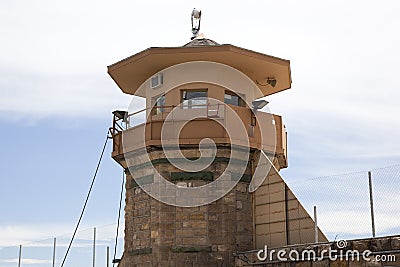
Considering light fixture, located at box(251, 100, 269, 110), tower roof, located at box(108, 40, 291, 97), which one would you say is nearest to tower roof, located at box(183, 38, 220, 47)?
tower roof, located at box(108, 40, 291, 97)

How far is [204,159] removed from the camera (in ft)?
54.7

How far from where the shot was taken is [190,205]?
16.4 metres

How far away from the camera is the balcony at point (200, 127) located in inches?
655

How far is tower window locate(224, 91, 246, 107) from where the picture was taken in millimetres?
17672

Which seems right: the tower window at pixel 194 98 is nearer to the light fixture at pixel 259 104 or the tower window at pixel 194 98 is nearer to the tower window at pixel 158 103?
the tower window at pixel 158 103

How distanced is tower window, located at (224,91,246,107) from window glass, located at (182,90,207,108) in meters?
0.63

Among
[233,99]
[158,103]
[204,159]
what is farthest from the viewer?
[158,103]

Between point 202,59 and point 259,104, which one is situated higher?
point 202,59

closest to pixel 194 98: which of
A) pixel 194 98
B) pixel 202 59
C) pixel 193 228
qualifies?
pixel 194 98

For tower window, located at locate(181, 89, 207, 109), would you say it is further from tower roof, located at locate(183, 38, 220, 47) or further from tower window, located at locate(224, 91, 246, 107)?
tower roof, located at locate(183, 38, 220, 47)

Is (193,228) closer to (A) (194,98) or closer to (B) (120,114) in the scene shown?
(A) (194,98)

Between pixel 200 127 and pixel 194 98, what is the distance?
1.06m

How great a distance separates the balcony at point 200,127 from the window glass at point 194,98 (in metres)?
0.06

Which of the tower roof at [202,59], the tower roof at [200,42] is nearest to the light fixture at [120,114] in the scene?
the tower roof at [202,59]
